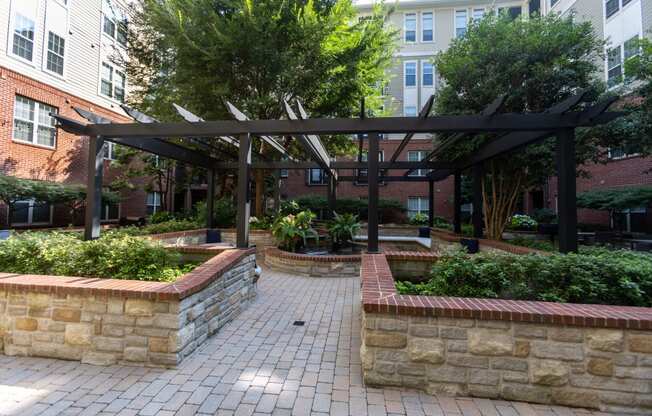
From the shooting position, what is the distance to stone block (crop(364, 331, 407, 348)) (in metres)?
2.65

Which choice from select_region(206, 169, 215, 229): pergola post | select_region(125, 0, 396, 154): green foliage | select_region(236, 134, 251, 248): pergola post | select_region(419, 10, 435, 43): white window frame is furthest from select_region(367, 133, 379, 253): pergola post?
select_region(419, 10, 435, 43): white window frame

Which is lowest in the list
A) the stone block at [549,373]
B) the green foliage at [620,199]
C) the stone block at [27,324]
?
the stone block at [549,373]

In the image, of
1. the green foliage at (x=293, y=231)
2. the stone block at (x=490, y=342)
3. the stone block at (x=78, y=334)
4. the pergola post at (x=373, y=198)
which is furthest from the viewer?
the green foliage at (x=293, y=231)

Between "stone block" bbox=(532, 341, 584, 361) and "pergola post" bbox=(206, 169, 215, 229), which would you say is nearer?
"stone block" bbox=(532, 341, 584, 361)

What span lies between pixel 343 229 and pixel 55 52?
13439 millimetres

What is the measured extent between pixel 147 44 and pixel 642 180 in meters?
19.8

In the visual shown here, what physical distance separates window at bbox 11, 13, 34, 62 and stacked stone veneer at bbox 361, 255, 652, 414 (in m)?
14.9

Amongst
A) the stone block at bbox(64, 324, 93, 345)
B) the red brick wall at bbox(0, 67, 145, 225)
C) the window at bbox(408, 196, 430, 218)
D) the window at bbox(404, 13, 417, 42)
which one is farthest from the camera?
the window at bbox(404, 13, 417, 42)

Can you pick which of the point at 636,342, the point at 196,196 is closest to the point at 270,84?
the point at 636,342

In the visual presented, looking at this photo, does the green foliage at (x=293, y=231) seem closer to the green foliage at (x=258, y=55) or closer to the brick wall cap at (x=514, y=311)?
the green foliage at (x=258, y=55)

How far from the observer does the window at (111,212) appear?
1453 cm

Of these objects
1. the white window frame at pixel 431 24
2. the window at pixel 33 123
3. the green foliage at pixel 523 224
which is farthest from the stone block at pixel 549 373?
the white window frame at pixel 431 24

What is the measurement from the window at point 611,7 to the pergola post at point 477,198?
38.8ft

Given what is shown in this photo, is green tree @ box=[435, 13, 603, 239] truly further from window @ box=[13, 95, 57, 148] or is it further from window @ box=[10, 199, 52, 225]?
window @ box=[10, 199, 52, 225]
